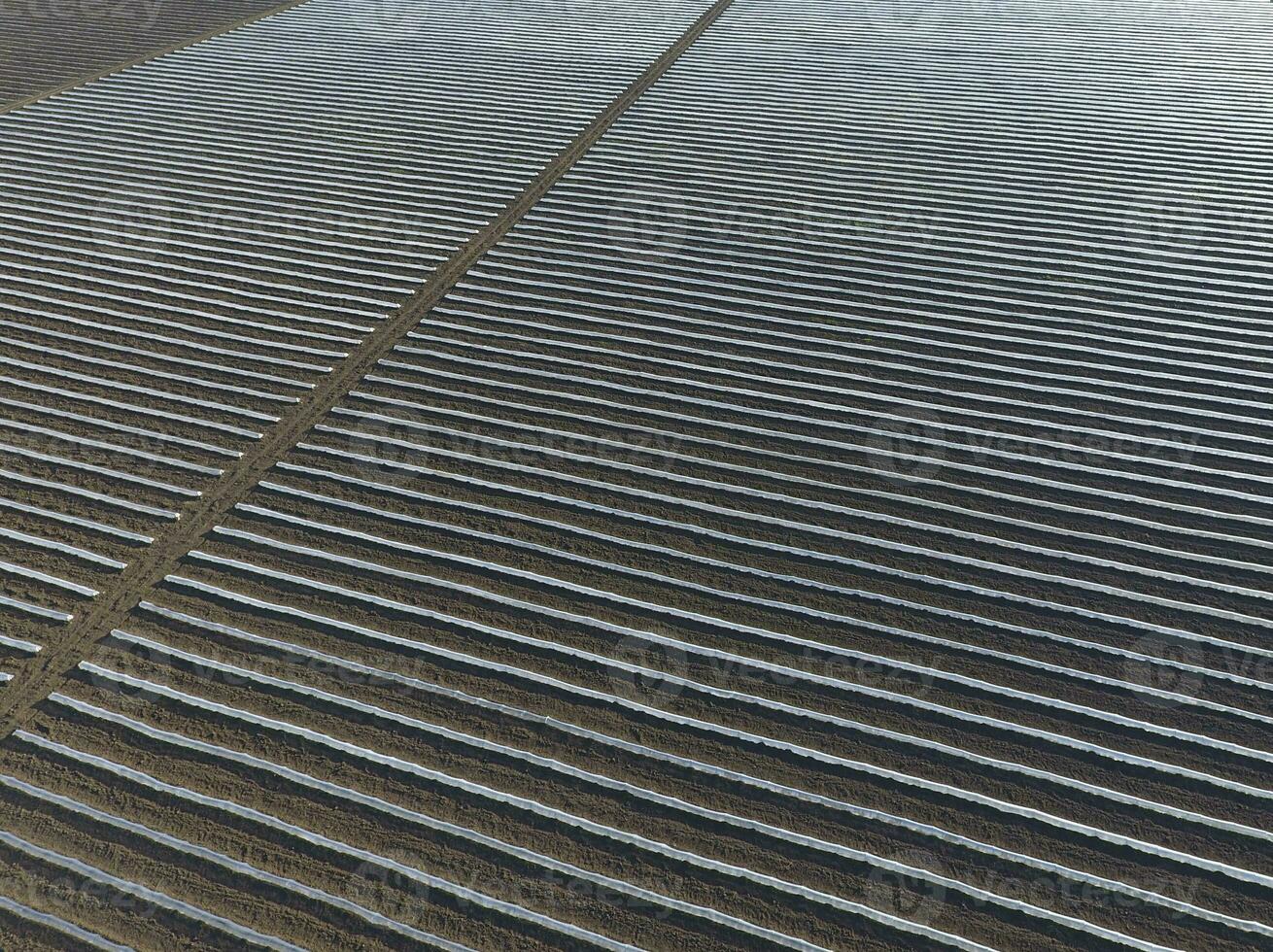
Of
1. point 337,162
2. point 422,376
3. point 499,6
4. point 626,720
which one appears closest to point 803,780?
point 626,720

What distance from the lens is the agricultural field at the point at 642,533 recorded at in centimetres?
398

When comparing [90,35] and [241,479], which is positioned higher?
[90,35]

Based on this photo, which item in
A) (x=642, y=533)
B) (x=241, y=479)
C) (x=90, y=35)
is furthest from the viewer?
(x=90, y=35)

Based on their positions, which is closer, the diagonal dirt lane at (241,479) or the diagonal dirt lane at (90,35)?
the diagonal dirt lane at (241,479)

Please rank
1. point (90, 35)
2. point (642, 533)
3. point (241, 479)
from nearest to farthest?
point (642, 533)
point (241, 479)
point (90, 35)

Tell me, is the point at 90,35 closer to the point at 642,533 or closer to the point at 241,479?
the point at 241,479

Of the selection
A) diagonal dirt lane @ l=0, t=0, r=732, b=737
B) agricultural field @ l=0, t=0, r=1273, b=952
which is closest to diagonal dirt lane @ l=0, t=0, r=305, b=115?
agricultural field @ l=0, t=0, r=1273, b=952

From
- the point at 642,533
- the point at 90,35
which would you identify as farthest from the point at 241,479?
the point at 90,35

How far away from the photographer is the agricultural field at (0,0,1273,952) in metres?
3.98

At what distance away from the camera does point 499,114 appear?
10.6 meters

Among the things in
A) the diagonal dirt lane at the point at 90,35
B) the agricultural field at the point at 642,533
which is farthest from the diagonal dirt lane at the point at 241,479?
the diagonal dirt lane at the point at 90,35

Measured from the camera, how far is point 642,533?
5500 mm

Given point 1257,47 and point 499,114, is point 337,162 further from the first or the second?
point 1257,47

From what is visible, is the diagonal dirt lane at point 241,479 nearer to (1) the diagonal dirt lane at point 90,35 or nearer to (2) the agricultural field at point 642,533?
(2) the agricultural field at point 642,533
